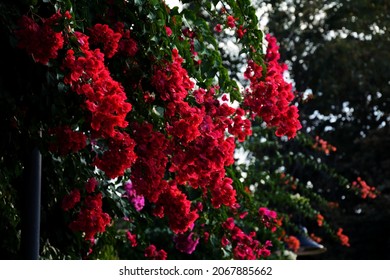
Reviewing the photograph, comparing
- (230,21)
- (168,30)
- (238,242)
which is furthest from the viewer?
(238,242)

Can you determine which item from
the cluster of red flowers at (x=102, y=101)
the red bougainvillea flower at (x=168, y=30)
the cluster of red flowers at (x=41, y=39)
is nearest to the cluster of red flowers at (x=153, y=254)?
the red bougainvillea flower at (x=168, y=30)

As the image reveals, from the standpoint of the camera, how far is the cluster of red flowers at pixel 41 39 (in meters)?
2.93

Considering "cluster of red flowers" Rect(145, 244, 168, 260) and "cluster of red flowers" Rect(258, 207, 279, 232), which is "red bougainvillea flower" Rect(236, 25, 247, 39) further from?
"cluster of red flowers" Rect(258, 207, 279, 232)

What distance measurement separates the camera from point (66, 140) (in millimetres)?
3113

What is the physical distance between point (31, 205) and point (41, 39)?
0.81 m

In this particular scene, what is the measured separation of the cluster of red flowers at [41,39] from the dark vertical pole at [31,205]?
1.94 feet

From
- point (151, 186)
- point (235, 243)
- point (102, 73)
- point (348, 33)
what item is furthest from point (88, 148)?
point (348, 33)

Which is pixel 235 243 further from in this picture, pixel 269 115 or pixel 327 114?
pixel 327 114

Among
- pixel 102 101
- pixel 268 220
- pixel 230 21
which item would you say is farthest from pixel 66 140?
pixel 268 220

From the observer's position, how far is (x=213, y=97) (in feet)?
13.1

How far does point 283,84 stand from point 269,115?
7.0 inches

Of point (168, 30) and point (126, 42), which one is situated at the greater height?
point (168, 30)

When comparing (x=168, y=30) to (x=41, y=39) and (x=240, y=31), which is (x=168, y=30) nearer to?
(x=240, y=31)

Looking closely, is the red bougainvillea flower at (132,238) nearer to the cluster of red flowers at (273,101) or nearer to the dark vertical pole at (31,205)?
the cluster of red flowers at (273,101)
